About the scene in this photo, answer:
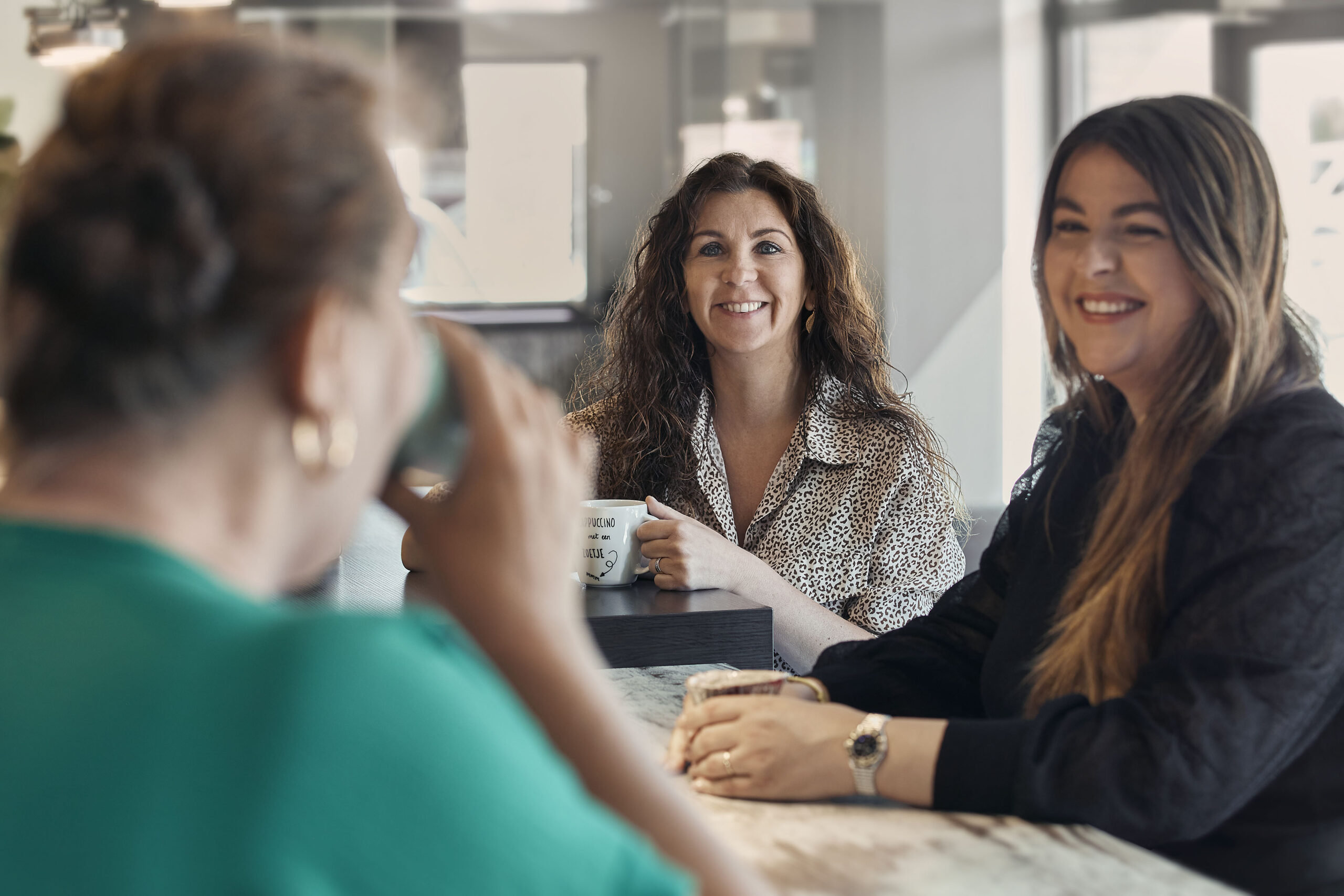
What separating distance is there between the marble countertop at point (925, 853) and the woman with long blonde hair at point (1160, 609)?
2 cm

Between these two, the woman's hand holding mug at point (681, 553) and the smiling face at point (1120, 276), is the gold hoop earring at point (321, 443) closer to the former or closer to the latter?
the smiling face at point (1120, 276)

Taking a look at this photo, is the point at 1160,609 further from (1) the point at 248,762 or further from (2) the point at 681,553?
(1) the point at 248,762

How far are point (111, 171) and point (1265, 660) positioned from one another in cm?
91

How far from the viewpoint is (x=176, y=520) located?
1.63 ft

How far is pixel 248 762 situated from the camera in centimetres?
42

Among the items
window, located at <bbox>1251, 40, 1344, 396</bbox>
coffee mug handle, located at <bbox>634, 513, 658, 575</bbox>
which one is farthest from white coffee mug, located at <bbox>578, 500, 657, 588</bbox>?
window, located at <bbox>1251, 40, 1344, 396</bbox>

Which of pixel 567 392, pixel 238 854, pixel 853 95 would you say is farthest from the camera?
pixel 567 392

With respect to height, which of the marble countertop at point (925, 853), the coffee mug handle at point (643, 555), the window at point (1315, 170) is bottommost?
the marble countertop at point (925, 853)

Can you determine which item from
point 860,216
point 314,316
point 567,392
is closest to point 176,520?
point 314,316

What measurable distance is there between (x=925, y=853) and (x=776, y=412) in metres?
1.44

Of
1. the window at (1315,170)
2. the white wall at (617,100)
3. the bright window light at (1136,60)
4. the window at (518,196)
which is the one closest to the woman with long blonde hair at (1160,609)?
the window at (1315,170)

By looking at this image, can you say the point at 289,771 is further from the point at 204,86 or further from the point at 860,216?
the point at 860,216

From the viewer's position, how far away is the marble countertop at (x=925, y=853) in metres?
0.83

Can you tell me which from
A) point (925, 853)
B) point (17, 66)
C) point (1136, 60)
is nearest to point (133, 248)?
point (925, 853)
